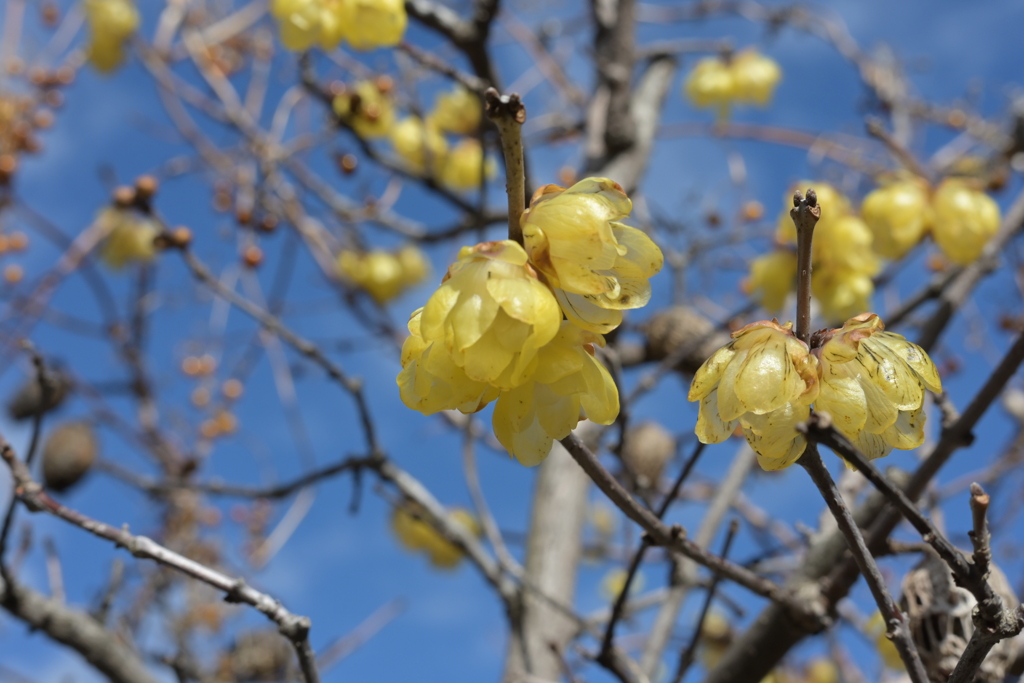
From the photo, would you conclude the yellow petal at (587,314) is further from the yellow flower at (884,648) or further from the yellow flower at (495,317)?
the yellow flower at (884,648)

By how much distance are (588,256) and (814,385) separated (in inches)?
8.7

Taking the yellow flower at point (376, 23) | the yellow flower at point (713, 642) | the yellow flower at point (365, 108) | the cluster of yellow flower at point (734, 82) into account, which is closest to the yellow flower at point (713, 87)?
the cluster of yellow flower at point (734, 82)

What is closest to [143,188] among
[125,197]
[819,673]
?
[125,197]

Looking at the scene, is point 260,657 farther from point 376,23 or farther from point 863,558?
point 863,558

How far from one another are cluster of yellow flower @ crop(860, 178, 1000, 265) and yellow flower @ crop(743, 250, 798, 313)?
0.22 m

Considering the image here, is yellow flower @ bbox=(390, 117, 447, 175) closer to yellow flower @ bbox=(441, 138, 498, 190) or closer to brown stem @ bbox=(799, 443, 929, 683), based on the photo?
yellow flower @ bbox=(441, 138, 498, 190)

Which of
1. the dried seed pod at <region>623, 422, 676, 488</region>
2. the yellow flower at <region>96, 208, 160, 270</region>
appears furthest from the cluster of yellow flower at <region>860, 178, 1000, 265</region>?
the yellow flower at <region>96, 208, 160, 270</region>

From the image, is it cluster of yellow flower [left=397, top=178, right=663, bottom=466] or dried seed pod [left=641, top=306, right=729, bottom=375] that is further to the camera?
dried seed pod [left=641, top=306, right=729, bottom=375]

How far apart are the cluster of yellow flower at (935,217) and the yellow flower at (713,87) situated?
140 centimetres

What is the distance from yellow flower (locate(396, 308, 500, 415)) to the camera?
0.62 metres

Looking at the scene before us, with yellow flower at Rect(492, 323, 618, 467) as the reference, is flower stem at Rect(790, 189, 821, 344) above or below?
above

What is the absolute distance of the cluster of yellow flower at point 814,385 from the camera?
0.63 meters

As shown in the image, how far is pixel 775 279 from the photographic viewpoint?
1945mm

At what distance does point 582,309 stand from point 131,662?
1.52m
